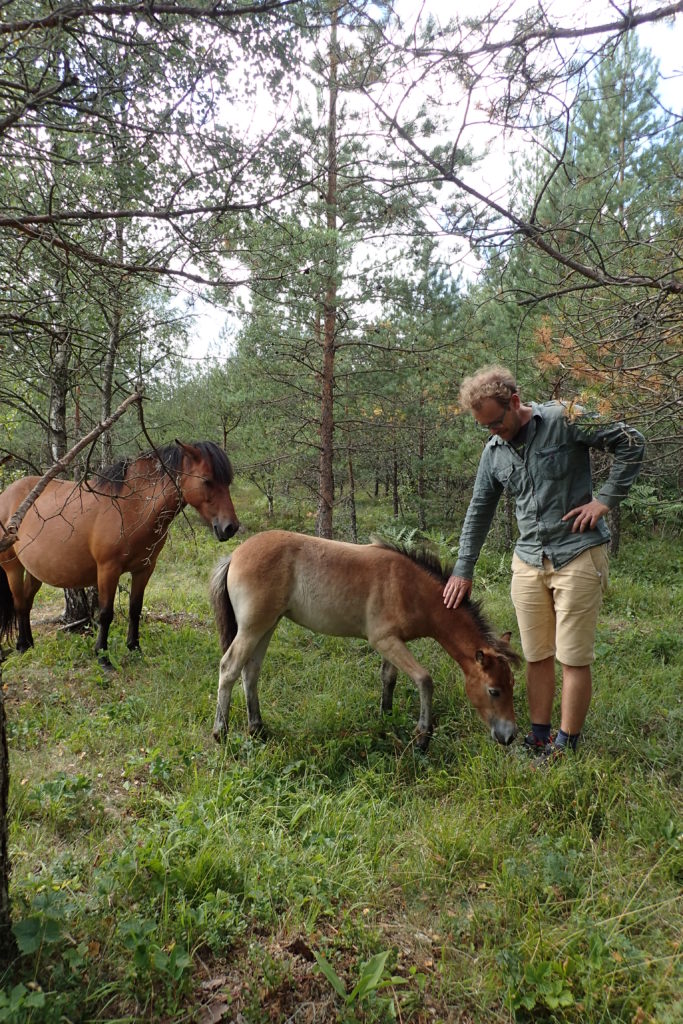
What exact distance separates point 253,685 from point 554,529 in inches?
93.6

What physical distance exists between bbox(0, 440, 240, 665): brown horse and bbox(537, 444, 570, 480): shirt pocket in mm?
2631

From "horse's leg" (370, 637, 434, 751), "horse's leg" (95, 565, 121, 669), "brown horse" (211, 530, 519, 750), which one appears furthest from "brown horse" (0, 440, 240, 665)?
"horse's leg" (370, 637, 434, 751)

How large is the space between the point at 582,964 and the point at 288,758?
6.54ft

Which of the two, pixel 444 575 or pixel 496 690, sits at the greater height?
pixel 444 575

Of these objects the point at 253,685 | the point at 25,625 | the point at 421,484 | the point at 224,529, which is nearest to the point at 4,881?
the point at 253,685

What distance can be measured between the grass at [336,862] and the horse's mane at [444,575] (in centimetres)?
66

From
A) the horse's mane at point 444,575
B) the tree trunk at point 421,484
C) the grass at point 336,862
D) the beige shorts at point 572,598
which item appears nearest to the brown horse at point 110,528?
the grass at point 336,862

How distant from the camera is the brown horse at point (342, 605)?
3.71 metres

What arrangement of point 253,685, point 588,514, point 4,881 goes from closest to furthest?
point 4,881 → point 588,514 → point 253,685

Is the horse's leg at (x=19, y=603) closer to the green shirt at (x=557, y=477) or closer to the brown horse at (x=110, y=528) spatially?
the brown horse at (x=110, y=528)

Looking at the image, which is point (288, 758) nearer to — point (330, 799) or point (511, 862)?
point (330, 799)

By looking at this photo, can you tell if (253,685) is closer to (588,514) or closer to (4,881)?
(4,881)

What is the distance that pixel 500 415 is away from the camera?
3164mm

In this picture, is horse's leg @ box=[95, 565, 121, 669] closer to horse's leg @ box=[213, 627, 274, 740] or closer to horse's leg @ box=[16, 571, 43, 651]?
horse's leg @ box=[16, 571, 43, 651]
